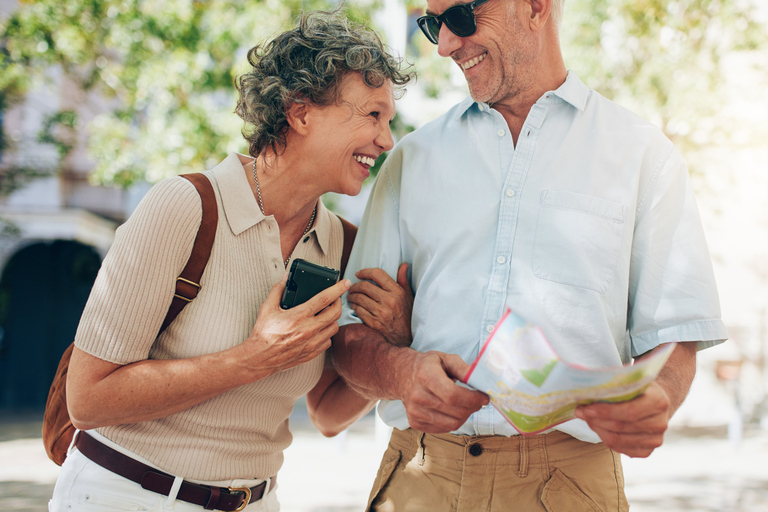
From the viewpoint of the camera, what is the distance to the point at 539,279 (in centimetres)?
203

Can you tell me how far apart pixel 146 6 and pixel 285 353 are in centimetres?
873

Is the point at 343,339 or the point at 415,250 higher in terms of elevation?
the point at 415,250

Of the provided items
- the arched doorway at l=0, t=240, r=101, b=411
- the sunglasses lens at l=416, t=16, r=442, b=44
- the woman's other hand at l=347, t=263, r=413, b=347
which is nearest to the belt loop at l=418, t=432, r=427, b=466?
the woman's other hand at l=347, t=263, r=413, b=347

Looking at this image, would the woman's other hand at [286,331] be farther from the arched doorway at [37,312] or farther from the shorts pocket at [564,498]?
the arched doorway at [37,312]

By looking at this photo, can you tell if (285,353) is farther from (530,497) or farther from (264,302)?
(530,497)

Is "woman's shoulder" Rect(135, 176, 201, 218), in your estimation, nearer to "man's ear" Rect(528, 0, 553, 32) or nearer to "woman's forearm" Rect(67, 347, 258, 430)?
"woman's forearm" Rect(67, 347, 258, 430)

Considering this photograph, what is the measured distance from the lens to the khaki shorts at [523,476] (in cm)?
198

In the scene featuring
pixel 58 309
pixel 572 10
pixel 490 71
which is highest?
pixel 490 71

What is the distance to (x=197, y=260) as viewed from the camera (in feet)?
6.88

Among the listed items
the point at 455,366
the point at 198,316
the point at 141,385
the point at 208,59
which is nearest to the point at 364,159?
the point at 198,316

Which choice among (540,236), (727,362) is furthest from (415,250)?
(727,362)

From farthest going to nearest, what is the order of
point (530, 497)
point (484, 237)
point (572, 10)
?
point (572, 10) → point (484, 237) → point (530, 497)

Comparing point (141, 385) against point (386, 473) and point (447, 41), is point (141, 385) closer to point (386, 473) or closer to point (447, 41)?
point (386, 473)

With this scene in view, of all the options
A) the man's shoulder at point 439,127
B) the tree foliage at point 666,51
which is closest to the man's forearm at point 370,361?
the man's shoulder at point 439,127
